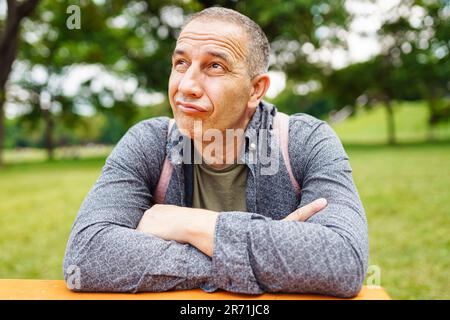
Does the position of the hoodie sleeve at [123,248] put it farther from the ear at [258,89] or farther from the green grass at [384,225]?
the green grass at [384,225]

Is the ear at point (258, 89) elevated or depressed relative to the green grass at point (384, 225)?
elevated

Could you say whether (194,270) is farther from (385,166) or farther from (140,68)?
(140,68)

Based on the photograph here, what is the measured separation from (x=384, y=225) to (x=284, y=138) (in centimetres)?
596

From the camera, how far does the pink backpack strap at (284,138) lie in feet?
8.10

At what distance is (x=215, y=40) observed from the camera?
2322 millimetres

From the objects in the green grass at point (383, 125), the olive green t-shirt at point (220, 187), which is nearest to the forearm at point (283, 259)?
the olive green t-shirt at point (220, 187)

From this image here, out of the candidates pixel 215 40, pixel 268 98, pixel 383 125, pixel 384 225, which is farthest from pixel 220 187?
pixel 383 125

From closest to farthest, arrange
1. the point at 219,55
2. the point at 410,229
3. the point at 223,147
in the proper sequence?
the point at 219,55 < the point at 223,147 < the point at 410,229

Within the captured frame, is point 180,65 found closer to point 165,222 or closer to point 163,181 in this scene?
point 163,181

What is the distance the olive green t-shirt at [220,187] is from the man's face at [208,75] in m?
0.30

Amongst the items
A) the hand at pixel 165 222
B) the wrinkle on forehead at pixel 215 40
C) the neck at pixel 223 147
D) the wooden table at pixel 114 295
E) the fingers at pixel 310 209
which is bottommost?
the wooden table at pixel 114 295

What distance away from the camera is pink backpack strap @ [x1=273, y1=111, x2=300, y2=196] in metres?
2.47

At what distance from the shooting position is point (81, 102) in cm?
3284

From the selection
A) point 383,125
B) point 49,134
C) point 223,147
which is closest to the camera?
point 223,147
